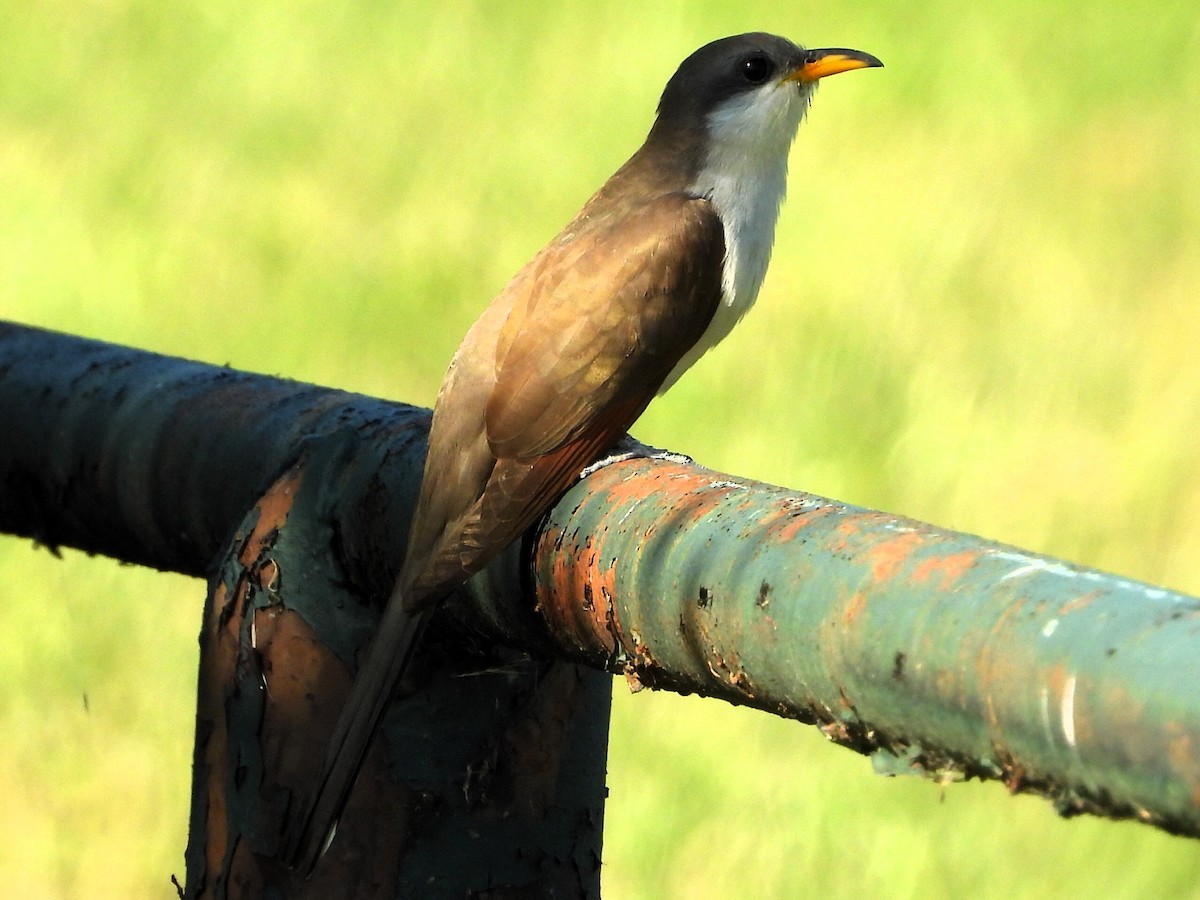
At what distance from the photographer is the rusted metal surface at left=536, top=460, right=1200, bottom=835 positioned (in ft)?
4.71

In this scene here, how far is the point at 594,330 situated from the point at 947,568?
1.95 metres

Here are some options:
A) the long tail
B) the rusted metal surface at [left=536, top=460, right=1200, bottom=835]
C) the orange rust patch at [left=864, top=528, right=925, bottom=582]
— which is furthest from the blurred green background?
the orange rust patch at [left=864, top=528, right=925, bottom=582]

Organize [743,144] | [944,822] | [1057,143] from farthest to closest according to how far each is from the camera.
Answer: [1057,143], [944,822], [743,144]

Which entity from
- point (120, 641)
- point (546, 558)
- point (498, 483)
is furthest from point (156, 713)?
point (546, 558)

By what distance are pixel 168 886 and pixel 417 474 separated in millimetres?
2752

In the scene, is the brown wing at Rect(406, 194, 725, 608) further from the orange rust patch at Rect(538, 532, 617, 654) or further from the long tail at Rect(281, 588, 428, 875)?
the orange rust patch at Rect(538, 532, 617, 654)

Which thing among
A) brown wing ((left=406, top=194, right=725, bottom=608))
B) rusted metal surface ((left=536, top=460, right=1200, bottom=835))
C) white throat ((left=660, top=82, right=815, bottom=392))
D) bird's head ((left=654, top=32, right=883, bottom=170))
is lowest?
rusted metal surface ((left=536, top=460, right=1200, bottom=835))

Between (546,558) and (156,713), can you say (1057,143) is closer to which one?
(156,713)

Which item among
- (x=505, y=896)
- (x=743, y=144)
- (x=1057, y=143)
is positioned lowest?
(x=505, y=896)

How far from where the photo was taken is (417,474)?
8.86 feet

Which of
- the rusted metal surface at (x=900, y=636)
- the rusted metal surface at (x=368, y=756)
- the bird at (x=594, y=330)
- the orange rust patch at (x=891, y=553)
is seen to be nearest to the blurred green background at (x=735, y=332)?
the bird at (x=594, y=330)

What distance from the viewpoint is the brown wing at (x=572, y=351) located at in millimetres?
3189

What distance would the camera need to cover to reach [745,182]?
4160 mm

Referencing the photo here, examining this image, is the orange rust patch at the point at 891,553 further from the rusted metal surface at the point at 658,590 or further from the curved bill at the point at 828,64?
the curved bill at the point at 828,64
